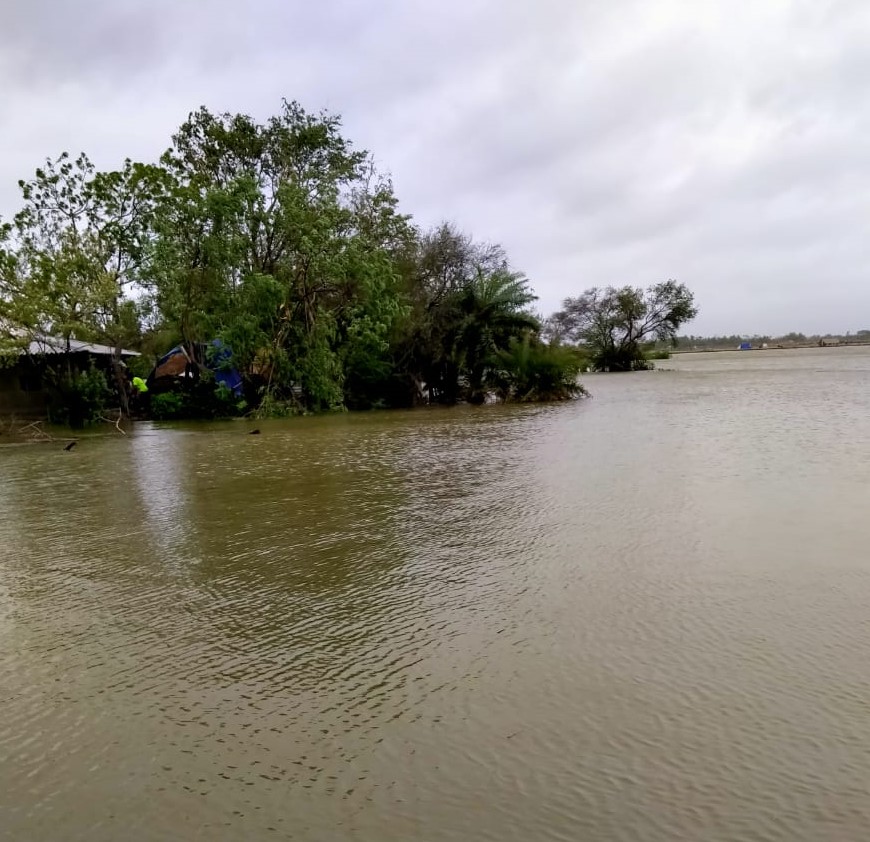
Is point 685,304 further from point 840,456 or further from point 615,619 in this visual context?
point 615,619

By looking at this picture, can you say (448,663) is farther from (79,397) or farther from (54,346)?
(54,346)

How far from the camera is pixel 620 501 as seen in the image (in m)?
7.01

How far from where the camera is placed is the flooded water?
7.94ft

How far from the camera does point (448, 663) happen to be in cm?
350

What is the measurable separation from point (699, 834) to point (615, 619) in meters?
1.76

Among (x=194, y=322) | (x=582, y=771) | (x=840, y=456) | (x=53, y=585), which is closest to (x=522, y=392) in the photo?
(x=194, y=322)

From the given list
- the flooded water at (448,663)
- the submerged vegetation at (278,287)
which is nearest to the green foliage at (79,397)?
the submerged vegetation at (278,287)

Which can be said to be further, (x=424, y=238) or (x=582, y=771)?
(x=424, y=238)

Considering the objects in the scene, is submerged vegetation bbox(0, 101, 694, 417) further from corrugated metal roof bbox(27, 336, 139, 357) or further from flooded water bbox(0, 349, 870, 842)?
flooded water bbox(0, 349, 870, 842)

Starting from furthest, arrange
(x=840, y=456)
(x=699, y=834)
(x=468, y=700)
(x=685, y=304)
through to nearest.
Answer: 1. (x=685, y=304)
2. (x=840, y=456)
3. (x=468, y=700)
4. (x=699, y=834)

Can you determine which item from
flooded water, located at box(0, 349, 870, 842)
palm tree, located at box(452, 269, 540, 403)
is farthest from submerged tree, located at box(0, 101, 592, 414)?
flooded water, located at box(0, 349, 870, 842)

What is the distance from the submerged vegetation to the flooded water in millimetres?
13454

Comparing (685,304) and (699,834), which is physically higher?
(685,304)

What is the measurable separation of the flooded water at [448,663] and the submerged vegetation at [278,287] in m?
13.5
